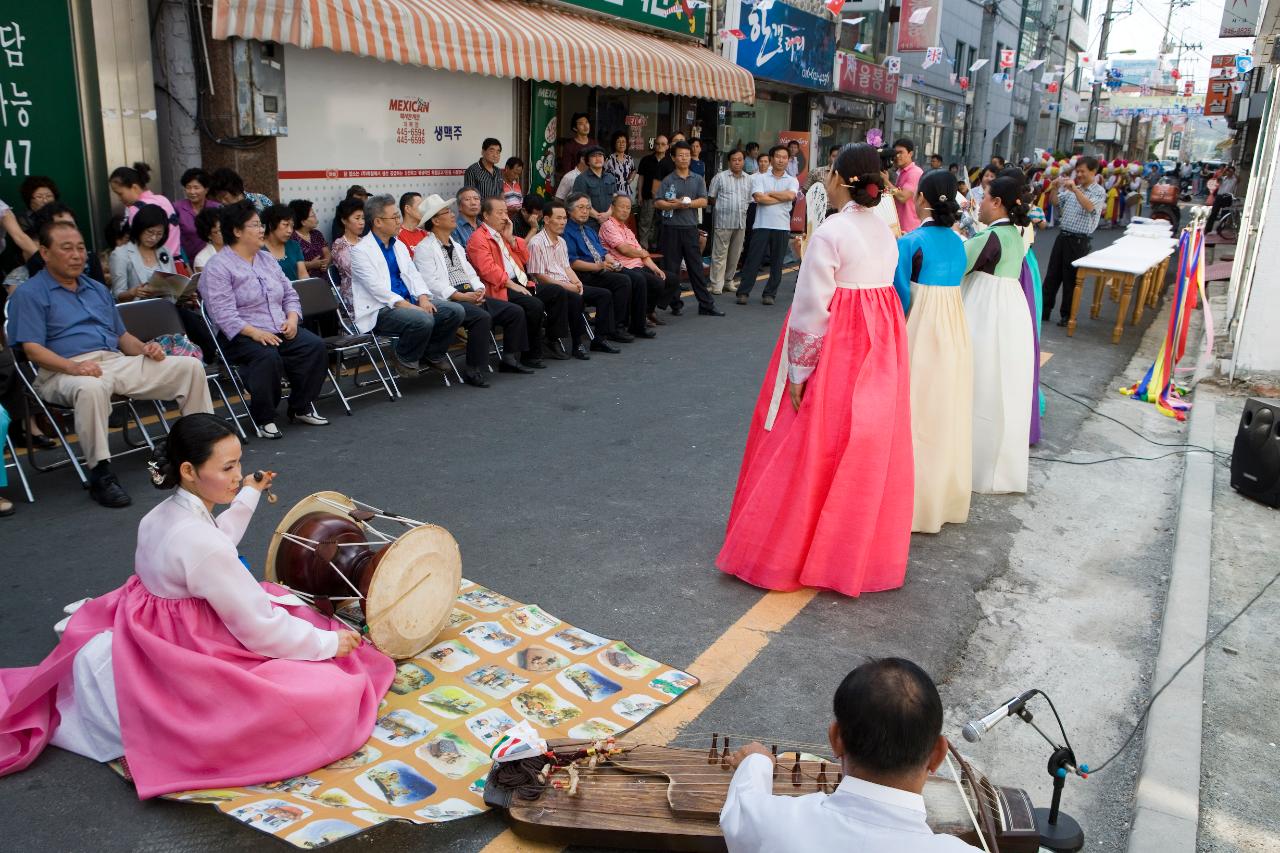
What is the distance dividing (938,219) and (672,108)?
1076 centimetres

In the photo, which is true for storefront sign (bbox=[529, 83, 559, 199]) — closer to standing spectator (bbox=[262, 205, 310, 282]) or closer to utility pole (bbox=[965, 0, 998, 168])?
standing spectator (bbox=[262, 205, 310, 282])

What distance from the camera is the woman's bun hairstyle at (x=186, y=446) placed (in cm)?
304

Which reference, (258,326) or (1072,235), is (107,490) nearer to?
(258,326)

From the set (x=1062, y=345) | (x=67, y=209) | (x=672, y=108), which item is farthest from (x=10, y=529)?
(x=672, y=108)

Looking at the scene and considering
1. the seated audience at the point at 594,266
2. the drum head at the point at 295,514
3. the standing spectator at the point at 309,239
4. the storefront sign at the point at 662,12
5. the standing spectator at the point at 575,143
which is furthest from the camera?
the storefront sign at the point at 662,12

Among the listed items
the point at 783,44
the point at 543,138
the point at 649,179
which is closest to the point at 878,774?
the point at 543,138

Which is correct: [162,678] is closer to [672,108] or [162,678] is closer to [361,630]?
[361,630]

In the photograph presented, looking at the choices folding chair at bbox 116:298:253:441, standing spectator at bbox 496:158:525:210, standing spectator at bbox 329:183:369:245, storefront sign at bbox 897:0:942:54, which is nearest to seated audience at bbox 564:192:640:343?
standing spectator at bbox 496:158:525:210

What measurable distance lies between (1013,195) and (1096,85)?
54.2 m

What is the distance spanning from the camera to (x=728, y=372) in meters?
8.55

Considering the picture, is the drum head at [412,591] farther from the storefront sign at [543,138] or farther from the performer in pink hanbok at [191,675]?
the storefront sign at [543,138]

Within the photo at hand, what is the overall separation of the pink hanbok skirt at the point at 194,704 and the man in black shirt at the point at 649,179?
10436mm

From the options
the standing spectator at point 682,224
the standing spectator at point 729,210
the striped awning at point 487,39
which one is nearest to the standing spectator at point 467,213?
the striped awning at point 487,39

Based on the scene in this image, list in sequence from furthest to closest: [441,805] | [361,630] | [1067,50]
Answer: [1067,50] → [361,630] → [441,805]
